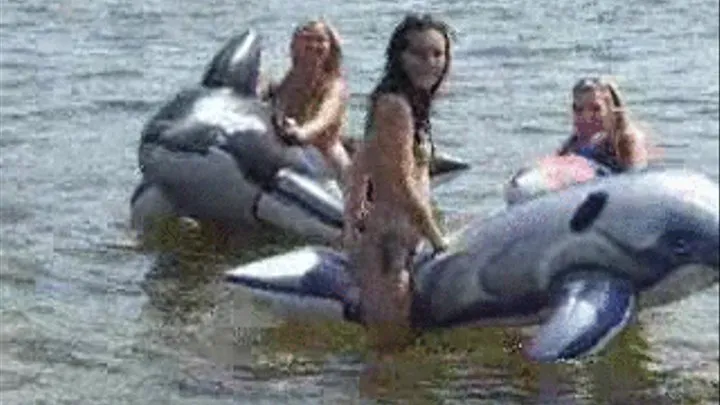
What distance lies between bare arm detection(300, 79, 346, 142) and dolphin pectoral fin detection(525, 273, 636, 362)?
96.7 inches

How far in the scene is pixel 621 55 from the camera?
37.4ft

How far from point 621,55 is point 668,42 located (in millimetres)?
349

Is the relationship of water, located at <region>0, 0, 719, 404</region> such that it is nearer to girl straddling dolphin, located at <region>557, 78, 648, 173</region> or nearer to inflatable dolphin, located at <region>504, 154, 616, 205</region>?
girl straddling dolphin, located at <region>557, 78, 648, 173</region>

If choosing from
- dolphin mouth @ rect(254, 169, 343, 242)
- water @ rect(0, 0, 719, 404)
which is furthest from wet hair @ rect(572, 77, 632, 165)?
dolphin mouth @ rect(254, 169, 343, 242)

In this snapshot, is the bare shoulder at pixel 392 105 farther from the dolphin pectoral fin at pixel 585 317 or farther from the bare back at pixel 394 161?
the dolphin pectoral fin at pixel 585 317

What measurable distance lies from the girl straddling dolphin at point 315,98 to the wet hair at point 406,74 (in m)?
1.92

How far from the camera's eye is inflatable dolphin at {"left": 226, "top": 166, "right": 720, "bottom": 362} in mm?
4648

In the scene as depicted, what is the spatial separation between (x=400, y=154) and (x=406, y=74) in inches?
20.5

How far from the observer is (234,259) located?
7461 millimetres

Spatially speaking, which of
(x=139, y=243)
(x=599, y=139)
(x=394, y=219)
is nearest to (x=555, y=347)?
(x=394, y=219)

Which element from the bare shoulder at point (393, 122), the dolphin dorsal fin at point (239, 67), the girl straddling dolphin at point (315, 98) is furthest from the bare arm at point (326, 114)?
the bare shoulder at point (393, 122)

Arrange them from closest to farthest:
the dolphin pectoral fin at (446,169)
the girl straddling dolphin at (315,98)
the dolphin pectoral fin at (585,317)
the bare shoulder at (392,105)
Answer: the dolphin pectoral fin at (585,317) → the bare shoulder at (392,105) → the girl straddling dolphin at (315,98) → the dolphin pectoral fin at (446,169)

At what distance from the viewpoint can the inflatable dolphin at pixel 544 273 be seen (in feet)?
15.3

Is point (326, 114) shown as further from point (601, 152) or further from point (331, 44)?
point (601, 152)
